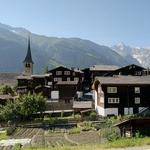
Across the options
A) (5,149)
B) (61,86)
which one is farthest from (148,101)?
(5,149)

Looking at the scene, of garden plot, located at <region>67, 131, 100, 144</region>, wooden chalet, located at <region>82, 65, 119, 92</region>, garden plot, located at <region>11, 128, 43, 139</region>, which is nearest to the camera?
garden plot, located at <region>67, 131, 100, 144</region>

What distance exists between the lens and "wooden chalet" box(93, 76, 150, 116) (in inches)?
2610

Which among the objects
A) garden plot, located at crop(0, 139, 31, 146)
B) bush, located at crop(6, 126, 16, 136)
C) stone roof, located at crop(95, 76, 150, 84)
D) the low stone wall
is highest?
stone roof, located at crop(95, 76, 150, 84)

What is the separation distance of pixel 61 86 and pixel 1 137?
106 ft

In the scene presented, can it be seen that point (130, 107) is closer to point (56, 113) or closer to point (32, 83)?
point (56, 113)

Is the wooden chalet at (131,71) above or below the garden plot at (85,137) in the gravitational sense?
above

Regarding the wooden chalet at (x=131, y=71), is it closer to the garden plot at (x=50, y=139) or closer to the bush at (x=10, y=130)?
the bush at (x=10, y=130)

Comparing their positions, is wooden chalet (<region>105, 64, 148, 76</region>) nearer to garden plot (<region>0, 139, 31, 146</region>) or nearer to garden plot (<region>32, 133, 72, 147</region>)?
garden plot (<region>32, 133, 72, 147</region>)

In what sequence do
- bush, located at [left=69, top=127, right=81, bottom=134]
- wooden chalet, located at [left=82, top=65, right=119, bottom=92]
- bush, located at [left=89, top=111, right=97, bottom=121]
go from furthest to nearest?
wooden chalet, located at [left=82, top=65, right=119, bottom=92] → bush, located at [left=89, top=111, right=97, bottom=121] → bush, located at [left=69, top=127, right=81, bottom=134]

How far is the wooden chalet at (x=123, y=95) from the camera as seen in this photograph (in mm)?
66287

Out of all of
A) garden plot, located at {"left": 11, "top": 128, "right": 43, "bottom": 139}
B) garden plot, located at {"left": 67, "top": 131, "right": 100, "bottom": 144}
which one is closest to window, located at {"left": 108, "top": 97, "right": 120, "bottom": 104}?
garden plot, located at {"left": 67, "top": 131, "right": 100, "bottom": 144}

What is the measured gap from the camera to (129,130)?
43.8 metres

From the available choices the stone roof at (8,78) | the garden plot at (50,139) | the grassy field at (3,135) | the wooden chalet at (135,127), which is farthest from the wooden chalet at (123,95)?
the stone roof at (8,78)

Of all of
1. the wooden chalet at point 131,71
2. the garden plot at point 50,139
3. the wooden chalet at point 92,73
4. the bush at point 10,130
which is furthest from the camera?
the wooden chalet at point 92,73
